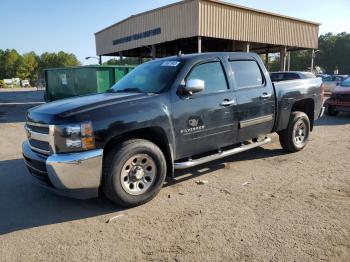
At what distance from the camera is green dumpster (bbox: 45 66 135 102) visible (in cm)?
1356

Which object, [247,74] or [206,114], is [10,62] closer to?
[247,74]

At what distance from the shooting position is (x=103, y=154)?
13.3ft

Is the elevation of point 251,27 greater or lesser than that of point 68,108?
greater

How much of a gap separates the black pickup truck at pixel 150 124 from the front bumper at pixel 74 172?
11 mm

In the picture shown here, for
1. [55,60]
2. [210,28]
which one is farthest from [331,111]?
[55,60]

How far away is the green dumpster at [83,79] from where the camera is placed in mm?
13562

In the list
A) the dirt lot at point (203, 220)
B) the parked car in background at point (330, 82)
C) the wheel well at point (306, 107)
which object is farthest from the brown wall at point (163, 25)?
the dirt lot at point (203, 220)

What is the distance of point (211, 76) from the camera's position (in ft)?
16.6

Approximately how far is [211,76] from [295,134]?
8.48ft

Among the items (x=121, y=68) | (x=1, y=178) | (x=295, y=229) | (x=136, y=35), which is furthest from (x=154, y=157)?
(x=136, y=35)

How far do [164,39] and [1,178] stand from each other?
68.0 ft

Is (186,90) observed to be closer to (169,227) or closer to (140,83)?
(140,83)

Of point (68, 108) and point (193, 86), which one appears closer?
point (68, 108)

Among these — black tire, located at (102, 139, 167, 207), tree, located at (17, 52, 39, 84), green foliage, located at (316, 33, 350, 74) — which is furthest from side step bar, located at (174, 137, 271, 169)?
tree, located at (17, 52, 39, 84)
